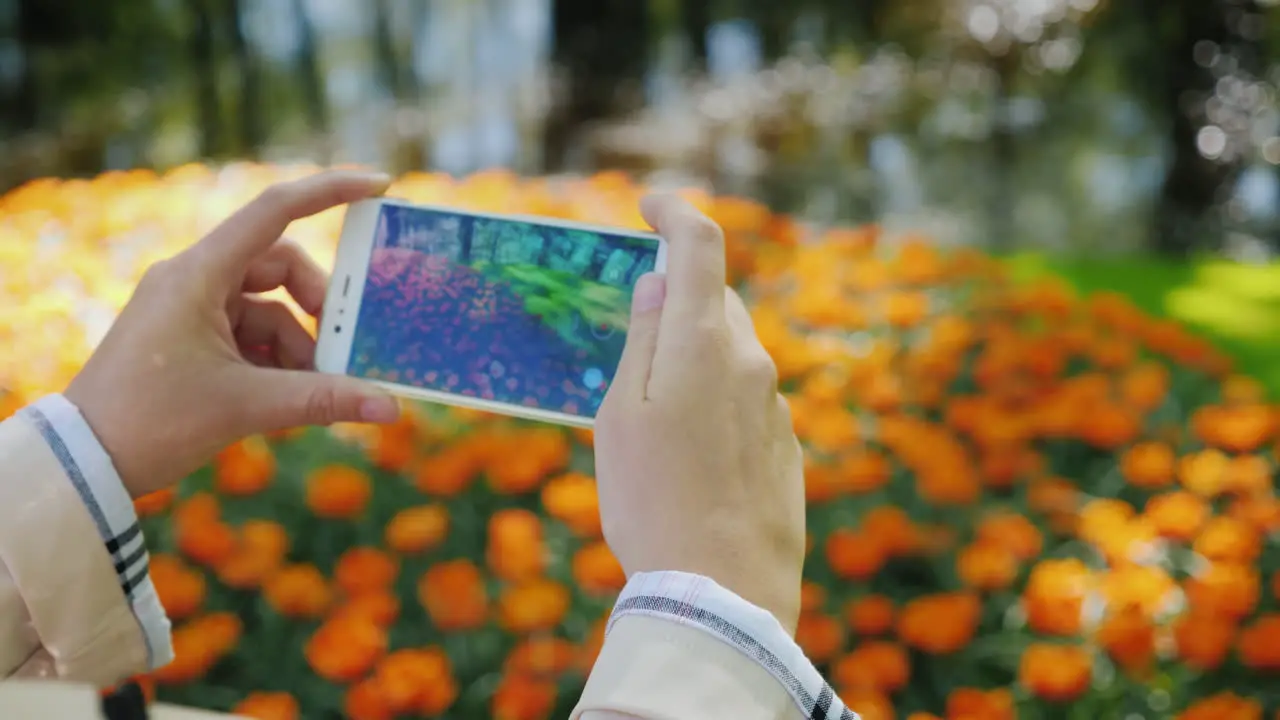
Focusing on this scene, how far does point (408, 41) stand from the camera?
6574mm

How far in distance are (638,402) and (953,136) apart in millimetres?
5504

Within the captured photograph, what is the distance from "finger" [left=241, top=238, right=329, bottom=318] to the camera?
3.94 ft

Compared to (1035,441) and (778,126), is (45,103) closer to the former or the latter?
(778,126)

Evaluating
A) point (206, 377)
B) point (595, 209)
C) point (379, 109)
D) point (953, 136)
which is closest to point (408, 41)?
point (379, 109)

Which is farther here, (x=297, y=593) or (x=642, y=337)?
(x=297, y=593)

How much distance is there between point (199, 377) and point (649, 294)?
478 millimetres

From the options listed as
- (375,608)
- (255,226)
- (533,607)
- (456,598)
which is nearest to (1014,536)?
(533,607)

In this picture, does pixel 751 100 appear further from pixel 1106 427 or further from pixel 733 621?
pixel 733 621

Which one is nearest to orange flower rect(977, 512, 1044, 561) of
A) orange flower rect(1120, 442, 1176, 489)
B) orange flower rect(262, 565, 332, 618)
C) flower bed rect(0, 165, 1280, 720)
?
flower bed rect(0, 165, 1280, 720)

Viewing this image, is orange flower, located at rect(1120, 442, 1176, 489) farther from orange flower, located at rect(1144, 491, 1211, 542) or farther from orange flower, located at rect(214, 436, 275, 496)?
orange flower, located at rect(214, 436, 275, 496)

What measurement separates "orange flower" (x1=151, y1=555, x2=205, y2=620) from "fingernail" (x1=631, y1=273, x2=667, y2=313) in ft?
3.22

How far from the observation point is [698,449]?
0.78 meters

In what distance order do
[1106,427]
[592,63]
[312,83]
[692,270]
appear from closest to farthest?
[692,270] → [1106,427] → [592,63] → [312,83]

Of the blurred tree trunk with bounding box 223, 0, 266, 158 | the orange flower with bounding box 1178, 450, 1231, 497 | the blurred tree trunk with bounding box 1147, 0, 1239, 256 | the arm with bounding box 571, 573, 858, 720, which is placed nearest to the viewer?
the arm with bounding box 571, 573, 858, 720
